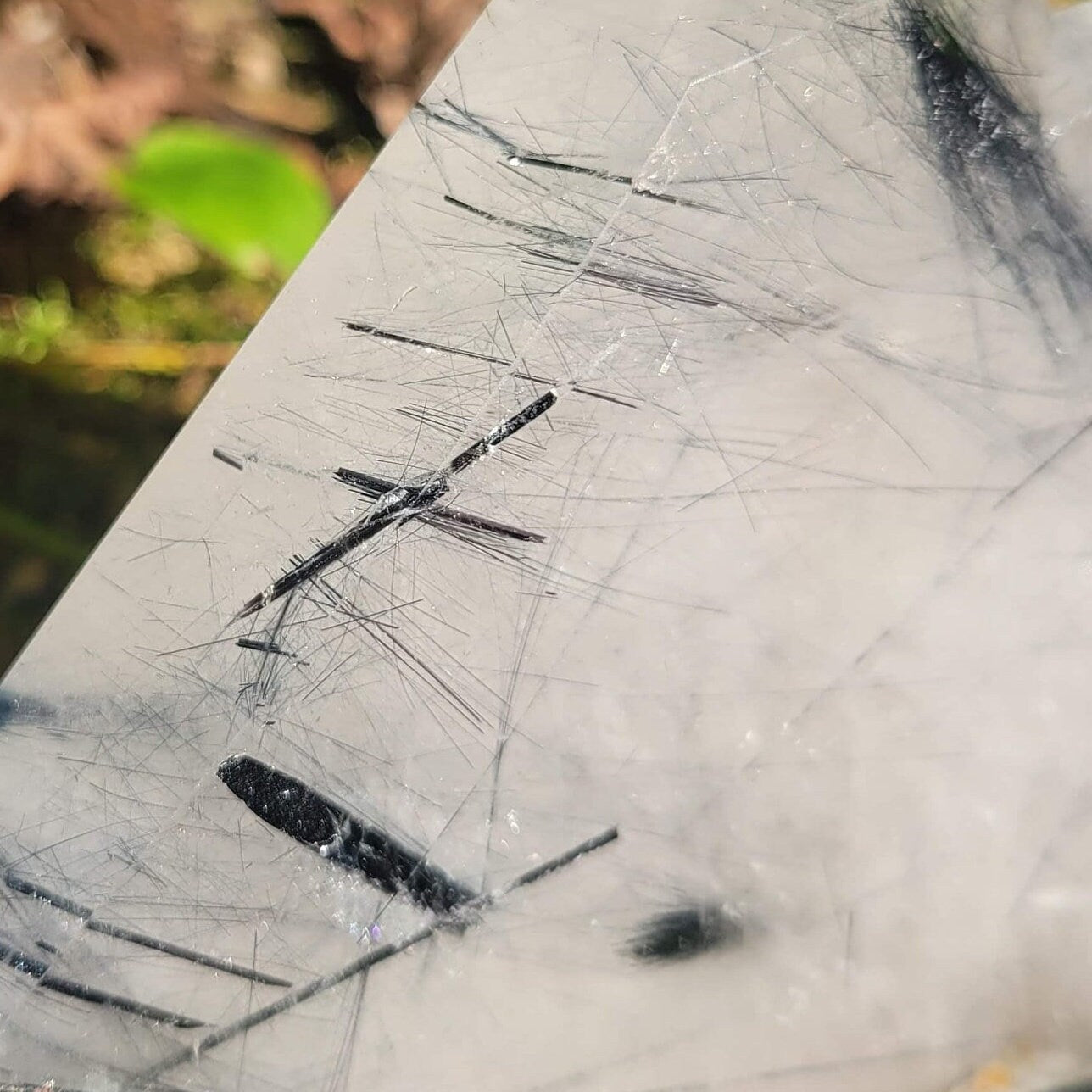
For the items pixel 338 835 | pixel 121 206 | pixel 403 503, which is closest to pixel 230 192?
pixel 121 206

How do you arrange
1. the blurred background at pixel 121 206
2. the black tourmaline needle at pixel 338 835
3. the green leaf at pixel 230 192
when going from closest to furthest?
1. the black tourmaline needle at pixel 338 835
2. the green leaf at pixel 230 192
3. the blurred background at pixel 121 206

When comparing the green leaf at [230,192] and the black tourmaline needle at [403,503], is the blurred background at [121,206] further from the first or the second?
the black tourmaline needle at [403,503]

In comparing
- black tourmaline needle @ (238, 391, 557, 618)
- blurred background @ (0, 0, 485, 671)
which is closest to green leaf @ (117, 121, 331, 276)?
blurred background @ (0, 0, 485, 671)

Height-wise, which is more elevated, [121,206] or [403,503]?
[121,206]

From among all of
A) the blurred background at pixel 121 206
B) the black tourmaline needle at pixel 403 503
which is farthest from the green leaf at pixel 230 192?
the black tourmaline needle at pixel 403 503

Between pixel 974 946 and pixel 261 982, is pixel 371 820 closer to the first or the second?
pixel 261 982

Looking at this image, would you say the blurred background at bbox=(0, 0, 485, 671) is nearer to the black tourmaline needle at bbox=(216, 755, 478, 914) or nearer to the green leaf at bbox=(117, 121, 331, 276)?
the green leaf at bbox=(117, 121, 331, 276)

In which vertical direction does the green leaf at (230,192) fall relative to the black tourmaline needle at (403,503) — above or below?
above

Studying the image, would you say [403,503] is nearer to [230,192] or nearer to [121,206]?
[230,192]
